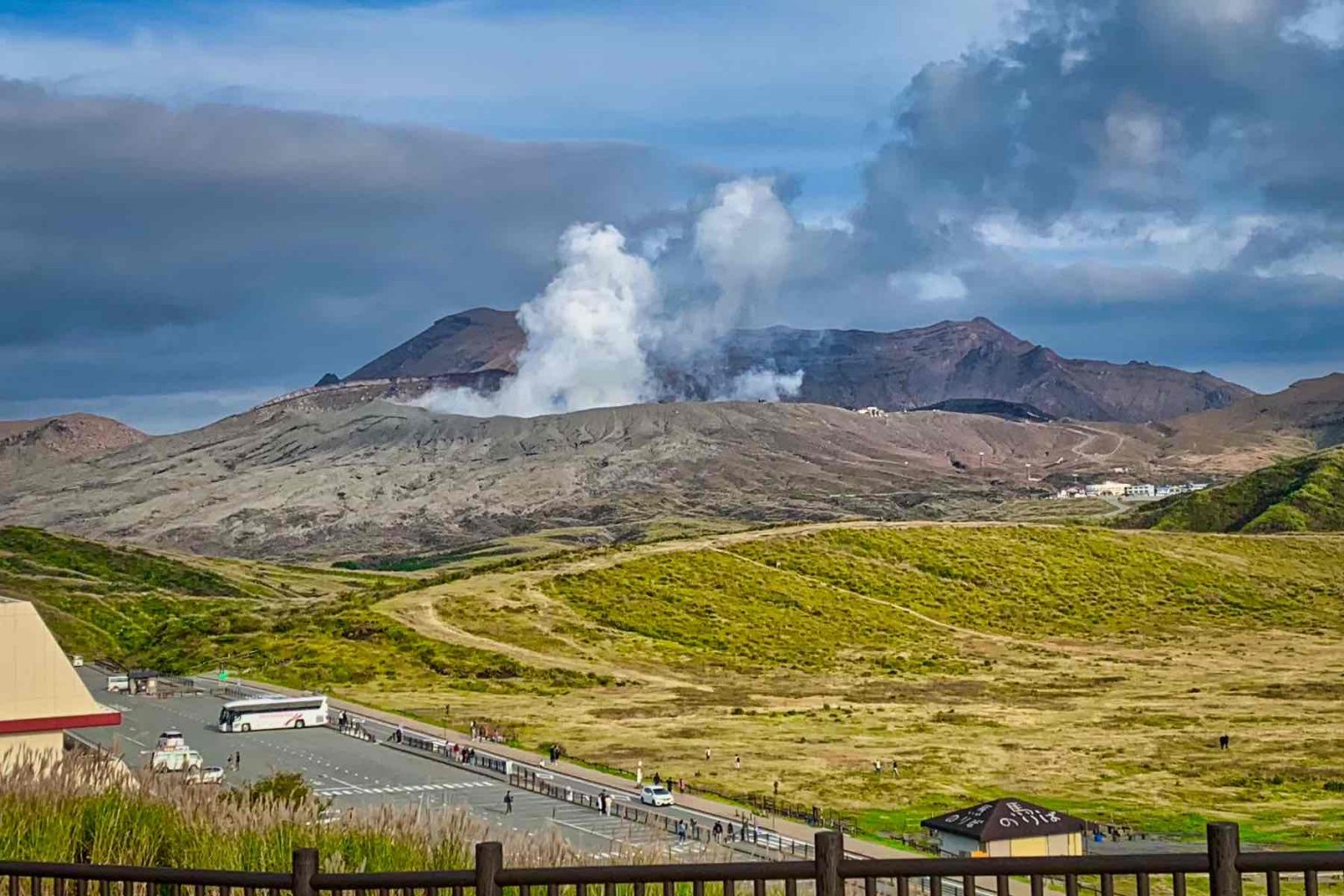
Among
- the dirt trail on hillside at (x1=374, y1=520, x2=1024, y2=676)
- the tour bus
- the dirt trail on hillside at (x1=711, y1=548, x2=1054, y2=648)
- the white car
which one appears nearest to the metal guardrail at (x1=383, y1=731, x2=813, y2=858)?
the white car

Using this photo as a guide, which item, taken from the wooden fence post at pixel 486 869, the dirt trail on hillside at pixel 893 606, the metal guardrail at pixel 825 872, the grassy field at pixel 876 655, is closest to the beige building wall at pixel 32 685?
the metal guardrail at pixel 825 872

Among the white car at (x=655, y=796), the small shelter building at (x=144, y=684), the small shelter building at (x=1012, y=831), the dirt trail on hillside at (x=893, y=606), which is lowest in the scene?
the white car at (x=655, y=796)

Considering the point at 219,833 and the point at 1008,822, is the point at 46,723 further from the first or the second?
the point at 1008,822

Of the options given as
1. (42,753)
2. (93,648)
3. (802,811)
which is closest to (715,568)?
(93,648)

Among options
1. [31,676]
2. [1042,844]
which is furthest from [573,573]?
[31,676]

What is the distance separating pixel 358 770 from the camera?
196 ft

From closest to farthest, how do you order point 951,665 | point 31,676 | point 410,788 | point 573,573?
point 31,676 < point 410,788 < point 951,665 < point 573,573

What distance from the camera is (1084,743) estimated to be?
71.9 m

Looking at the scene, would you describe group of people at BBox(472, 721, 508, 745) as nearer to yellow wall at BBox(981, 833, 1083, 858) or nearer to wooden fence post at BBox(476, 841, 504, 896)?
yellow wall at BBox(981, 833, 1083, 858)

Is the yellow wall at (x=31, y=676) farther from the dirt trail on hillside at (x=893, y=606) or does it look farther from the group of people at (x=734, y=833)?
the dirt trail on hillside at (x=893, y=606)

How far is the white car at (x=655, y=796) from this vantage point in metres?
53.8

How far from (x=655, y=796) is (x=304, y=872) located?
4619cm

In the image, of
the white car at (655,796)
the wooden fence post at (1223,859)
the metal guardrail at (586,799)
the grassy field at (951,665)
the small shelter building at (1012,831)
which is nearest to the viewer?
the wooden fence post at (1223,859)

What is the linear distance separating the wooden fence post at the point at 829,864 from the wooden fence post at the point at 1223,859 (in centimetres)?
185
